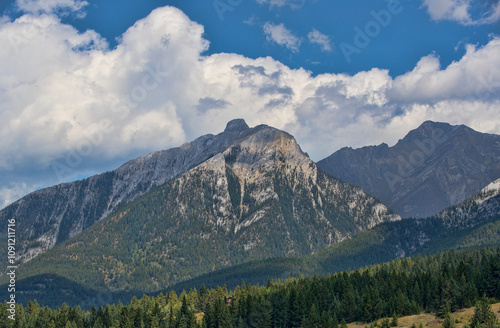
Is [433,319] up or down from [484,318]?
up

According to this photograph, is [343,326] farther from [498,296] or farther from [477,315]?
[498,296]

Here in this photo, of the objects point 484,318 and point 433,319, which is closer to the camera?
point 484,318

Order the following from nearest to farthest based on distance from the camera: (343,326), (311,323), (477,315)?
(477,315), (343,326), (311,323)

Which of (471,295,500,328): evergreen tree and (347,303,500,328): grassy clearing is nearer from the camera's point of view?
(471,295,500,328): evergreen tree

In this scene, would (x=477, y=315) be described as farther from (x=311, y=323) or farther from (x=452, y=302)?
(x=311, y=323)

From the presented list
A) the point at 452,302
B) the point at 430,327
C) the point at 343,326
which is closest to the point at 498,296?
the point at 452,302

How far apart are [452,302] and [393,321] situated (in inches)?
871

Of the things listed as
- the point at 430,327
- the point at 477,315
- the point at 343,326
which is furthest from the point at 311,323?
the point at 477,315

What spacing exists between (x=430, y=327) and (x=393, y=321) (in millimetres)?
12406

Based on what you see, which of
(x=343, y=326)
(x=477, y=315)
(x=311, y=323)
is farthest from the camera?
(x=311, y=323)

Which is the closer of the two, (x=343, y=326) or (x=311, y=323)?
→ (x=343, y=326)

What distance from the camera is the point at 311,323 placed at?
198 metres

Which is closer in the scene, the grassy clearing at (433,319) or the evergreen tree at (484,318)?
the evergreen tree at (484,318)

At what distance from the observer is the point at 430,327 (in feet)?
576
